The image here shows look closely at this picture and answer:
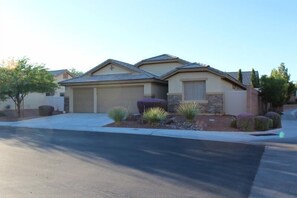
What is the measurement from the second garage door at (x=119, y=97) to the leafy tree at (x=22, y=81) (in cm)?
528

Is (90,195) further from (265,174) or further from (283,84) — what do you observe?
(283,84)

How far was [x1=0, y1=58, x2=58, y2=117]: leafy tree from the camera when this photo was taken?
3288cm

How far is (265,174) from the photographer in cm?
948

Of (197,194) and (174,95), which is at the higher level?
(174,95)

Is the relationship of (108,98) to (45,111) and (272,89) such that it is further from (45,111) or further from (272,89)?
(272,89)

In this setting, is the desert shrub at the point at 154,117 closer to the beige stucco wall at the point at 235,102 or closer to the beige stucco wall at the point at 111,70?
the beige stucco wall at the point at 235,102

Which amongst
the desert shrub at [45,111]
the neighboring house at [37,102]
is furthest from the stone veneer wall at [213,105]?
the neighboring house at [37,102]

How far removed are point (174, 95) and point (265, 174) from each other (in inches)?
837

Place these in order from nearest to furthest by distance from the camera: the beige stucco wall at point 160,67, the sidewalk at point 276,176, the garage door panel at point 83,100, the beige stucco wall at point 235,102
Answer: the sidewalk at point 276,176 < the beige stucco wall at point 235,102 < the garage door panel at point 83,100 < the beige stucco wall at point 160,67

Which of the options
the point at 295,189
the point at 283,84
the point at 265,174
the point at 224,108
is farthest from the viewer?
the point at 283,84

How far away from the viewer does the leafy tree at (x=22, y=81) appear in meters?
32.9

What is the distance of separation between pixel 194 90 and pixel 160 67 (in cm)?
740

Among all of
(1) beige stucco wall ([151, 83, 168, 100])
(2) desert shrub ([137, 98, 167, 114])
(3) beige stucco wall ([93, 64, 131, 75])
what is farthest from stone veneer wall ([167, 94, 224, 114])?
(3) beige stucco wall ([93, 64, 131, 75])

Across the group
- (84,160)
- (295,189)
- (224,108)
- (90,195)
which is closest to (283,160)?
(295,189)
